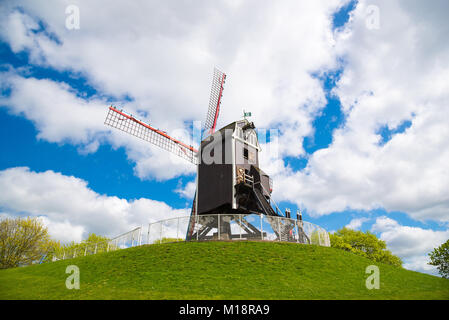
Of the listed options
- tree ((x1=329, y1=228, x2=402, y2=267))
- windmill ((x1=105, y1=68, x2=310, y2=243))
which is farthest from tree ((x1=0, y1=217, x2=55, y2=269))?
tree ((x1=329, y1=228, x2=402, y2=267))

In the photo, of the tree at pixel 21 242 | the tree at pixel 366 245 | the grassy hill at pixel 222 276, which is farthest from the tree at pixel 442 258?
the tree at pixel 21 242

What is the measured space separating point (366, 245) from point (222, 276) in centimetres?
3633

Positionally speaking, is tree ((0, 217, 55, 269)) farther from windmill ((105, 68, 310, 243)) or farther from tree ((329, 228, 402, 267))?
tree ((329, 228, 402, 267))

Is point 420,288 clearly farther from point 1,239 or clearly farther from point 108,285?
point 1,239

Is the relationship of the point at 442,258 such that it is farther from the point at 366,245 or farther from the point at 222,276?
the point at 222,276

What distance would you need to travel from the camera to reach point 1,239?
3300cm

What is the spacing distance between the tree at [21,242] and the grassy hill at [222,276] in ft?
65.6

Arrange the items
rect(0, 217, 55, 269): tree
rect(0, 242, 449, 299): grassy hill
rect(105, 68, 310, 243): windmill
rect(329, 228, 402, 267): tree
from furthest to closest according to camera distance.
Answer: rect(329, 228, 402, 267): tree
rect(0, 217, 55, 269): tree
rect(105, 68, 310, 243): windmill
rect(0, 242, 449, 299): grassy hill

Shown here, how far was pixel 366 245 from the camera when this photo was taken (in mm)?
41188

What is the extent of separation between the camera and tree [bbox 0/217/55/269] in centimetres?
3284

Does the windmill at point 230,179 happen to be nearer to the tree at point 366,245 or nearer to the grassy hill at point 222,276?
the grassy hill at point 222,276

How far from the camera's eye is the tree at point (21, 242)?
3284cm

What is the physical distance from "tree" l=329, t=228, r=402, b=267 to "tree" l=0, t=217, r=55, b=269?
130ft
